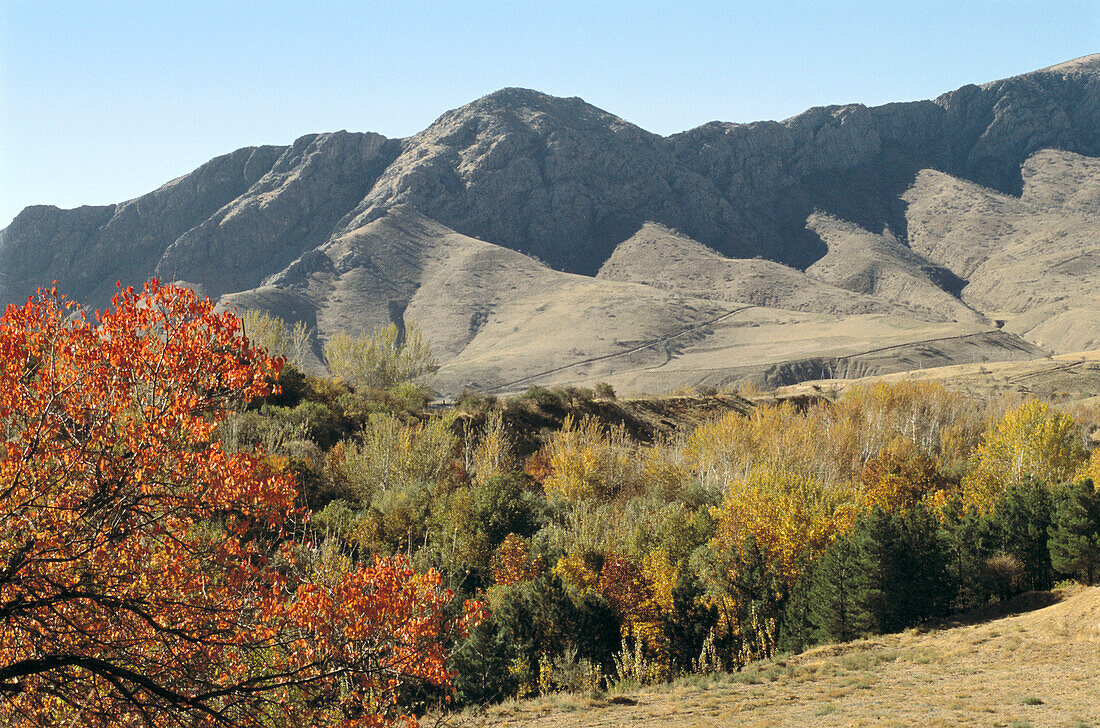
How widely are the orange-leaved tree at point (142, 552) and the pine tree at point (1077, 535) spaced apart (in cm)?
3452

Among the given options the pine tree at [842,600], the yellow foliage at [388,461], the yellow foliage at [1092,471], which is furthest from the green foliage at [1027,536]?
the yellow foliage at [388,461]

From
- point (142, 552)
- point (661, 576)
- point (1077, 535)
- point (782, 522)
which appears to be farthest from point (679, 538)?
point (142, 552)

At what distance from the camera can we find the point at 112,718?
326 inches

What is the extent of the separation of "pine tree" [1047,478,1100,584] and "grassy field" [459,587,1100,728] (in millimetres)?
4112

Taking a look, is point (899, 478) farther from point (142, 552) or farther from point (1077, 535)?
point (142, 552)

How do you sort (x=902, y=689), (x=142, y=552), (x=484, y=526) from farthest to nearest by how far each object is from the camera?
(x=484, y=526), (x=902, y=689), (x=142, y=552)

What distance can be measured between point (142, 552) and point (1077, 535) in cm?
3856

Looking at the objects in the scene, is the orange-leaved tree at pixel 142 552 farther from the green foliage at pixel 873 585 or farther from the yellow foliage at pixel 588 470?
the yellow foliage at pixel 588 470

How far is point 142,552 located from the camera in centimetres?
999

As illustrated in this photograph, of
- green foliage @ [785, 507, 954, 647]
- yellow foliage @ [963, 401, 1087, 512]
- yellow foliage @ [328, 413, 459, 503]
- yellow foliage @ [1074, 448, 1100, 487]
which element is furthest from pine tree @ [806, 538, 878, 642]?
yellow foliage @ [1074, 448, 1100, 487]

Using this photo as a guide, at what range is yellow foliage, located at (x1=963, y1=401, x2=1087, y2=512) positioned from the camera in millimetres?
49656

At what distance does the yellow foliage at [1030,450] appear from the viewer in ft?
163

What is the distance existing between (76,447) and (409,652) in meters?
4.83

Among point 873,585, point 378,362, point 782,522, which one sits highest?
point 378,362
